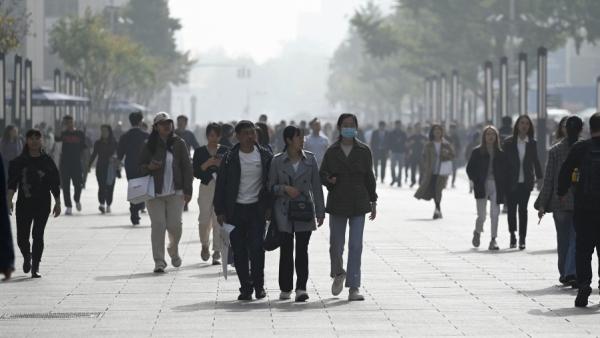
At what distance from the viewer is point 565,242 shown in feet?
49.6

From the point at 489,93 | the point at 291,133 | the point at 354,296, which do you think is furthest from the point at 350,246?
the point at 489,93

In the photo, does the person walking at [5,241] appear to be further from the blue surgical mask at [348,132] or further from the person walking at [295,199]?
the blue surgical mask at [348,132]

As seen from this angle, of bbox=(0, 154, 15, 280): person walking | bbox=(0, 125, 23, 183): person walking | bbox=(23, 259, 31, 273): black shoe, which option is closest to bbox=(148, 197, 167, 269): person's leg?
bbox=(23, 259, 31, 273): black shoe

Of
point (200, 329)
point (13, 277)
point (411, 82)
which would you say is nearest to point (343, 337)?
point (200, 329)

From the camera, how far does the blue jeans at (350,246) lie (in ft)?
45.2

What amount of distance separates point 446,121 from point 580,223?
59.4 meters

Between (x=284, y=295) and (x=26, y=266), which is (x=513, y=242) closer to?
(x=26, y=266)

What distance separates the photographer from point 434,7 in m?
77.6

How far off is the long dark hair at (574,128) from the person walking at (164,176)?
3913 millimetres

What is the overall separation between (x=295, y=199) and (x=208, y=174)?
3.45 metres

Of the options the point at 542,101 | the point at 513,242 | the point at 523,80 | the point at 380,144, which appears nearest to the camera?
the point at 513,242

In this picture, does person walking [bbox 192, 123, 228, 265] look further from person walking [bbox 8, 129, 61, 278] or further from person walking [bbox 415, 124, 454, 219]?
person walking [bbox 415, 124, 454, 219]

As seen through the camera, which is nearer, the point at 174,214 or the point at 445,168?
the point at 174,214

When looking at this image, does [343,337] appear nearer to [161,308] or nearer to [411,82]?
[161,308]
